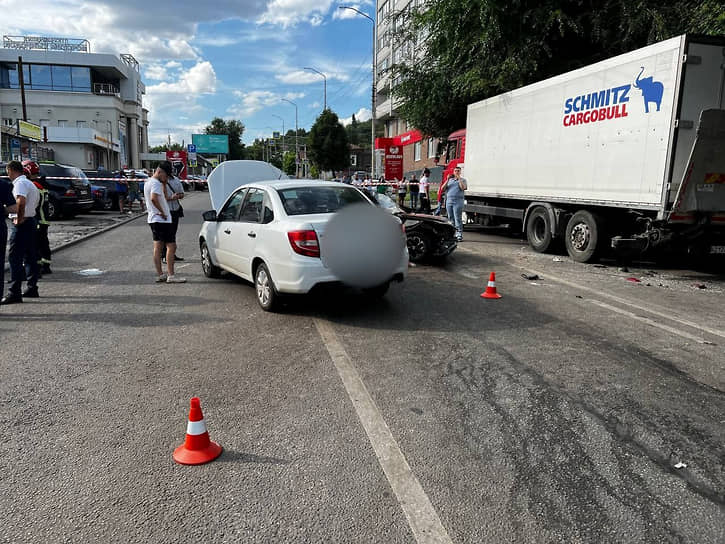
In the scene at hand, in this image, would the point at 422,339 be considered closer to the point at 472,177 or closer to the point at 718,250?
the point at 718,250

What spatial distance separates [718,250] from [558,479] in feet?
26.6

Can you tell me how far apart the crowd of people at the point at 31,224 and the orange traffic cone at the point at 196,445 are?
15.9 ft

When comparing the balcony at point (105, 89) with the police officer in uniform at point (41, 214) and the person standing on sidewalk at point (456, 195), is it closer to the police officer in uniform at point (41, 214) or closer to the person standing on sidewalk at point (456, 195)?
Answer: the person standing on sidewalk at point (456, 195)

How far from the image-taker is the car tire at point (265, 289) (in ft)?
21.1

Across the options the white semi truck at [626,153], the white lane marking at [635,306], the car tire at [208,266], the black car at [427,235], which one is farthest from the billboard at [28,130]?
the white lane marking at [635,306]

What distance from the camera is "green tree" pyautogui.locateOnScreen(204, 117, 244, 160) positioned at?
382 feet

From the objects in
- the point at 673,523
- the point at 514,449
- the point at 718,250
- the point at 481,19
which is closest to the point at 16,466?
the point at 514,449

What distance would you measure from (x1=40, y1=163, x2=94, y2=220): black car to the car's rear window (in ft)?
47.6

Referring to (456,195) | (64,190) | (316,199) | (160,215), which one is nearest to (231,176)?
(160,215)

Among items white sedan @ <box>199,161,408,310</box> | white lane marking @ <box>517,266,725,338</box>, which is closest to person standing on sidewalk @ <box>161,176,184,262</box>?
white sedan @ <box>199,161,408,310</box>

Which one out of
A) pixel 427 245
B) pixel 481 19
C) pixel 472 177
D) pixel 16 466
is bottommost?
pixel 16 466

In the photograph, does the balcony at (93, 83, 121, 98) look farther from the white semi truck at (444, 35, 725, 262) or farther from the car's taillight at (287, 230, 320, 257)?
the car's taillight at (287, 230, 320, 257)

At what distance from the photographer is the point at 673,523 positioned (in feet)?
8.80

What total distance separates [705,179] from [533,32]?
944 centimetres
